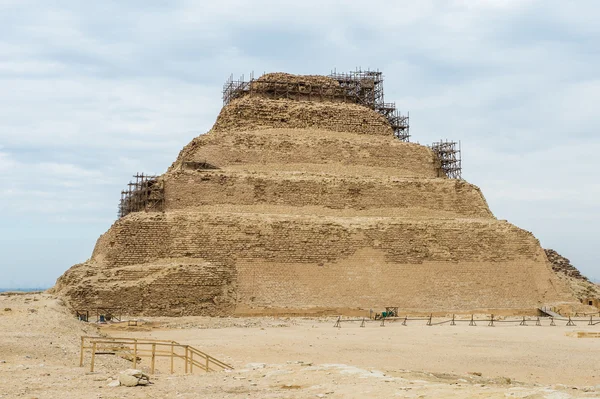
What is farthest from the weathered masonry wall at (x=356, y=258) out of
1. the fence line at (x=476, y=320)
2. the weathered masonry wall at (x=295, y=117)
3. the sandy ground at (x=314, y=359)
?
the weathered masonry wall at (x=295, y=117)

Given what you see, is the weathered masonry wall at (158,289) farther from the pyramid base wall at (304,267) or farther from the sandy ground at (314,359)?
the sandy ground at (314,359)

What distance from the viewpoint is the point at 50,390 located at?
13805 mm

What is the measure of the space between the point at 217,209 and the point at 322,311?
7.05m

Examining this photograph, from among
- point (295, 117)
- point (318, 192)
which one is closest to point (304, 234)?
point (318, 192)

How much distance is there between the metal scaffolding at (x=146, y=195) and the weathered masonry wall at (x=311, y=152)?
2590 millimetres

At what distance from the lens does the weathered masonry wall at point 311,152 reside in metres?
39.4

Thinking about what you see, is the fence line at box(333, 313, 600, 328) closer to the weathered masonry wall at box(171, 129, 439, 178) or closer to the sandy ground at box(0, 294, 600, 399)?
the sandy ground at box(0, 294, 600, 399)

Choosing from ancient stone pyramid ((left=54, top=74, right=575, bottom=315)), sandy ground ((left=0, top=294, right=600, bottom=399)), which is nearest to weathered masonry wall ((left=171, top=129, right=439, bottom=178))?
ancient stone pyramid ((left=54, top=74, right=575, bottom=315))

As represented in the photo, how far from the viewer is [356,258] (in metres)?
35.1

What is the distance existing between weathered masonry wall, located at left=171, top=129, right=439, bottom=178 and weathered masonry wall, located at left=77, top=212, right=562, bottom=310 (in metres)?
4.75

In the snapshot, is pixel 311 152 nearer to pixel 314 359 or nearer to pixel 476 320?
pixel 476 320

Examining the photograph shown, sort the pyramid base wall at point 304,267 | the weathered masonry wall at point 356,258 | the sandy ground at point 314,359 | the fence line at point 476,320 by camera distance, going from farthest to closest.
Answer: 1. the weathered masonry wall at point 356,258
2. the pyramid base wall at point 304,267
3. the fence line at point 476,320
4. the sandy ground at point 314,359

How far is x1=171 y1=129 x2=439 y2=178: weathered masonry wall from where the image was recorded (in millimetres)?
39438

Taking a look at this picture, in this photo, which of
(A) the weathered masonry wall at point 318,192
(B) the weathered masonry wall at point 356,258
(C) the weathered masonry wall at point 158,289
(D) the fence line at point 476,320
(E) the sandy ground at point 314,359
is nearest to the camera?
(E) the sandy ground at point 314,359
